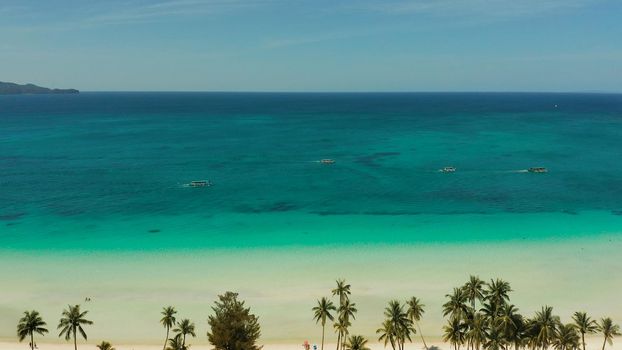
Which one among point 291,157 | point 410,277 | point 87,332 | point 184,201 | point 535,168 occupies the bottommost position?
point 87,332

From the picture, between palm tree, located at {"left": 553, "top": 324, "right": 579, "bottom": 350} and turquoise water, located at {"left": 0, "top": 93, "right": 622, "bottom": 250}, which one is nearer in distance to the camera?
palm tree, located at {"left": 553, "top": 324, "right": 579, "bottom": 350}

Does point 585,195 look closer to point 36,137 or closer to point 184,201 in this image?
point 184,201

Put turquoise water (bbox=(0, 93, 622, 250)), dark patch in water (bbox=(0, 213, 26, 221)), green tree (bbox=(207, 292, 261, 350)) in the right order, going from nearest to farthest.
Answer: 1. green tree (bbox=(207, 292, 261, 350))
2. turquoise water (bbox=(0, 93, 622, 250))
3. dark patch in water (bbox=(0, 213, 26, 221))

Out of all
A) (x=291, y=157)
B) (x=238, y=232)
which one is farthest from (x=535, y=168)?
(x=238, y=232)

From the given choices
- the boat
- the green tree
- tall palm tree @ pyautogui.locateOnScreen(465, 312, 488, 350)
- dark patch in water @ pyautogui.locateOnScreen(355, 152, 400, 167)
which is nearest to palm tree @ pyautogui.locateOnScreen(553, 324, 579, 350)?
tall palm tree @ pyautogui.locateOnScreen(465, 312, 488, 350)

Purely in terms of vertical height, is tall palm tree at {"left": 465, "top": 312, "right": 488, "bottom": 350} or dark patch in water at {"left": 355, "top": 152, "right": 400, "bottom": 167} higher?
dark patch in water at {"left": 355, "top": 152, "right": 400, "bottom": 167}

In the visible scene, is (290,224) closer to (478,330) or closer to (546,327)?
(478,330)

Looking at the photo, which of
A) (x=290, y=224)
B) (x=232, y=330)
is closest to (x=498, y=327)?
(x=232, y=330)

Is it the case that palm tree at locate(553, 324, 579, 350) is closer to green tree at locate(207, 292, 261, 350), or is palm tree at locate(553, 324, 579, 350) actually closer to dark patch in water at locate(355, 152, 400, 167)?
green tree at locate(207, 292, 261, 350)

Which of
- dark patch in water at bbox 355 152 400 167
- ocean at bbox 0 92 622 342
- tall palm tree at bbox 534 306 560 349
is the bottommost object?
tall palm tree at bbox 534 306 560 349
